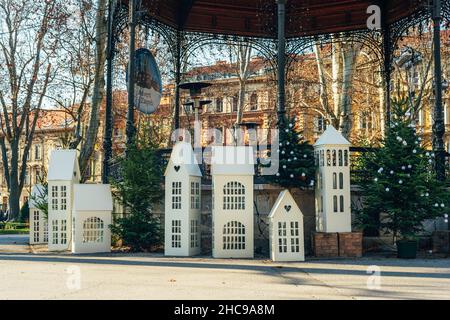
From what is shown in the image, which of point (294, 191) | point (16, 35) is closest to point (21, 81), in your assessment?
point (16, 35)

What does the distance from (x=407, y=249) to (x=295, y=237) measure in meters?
2.39

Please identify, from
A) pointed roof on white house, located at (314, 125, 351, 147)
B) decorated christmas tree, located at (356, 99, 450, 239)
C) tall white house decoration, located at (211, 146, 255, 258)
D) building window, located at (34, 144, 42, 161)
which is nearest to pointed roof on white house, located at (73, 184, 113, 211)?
tall white house decoration, located at (211, 146, 255, 258)

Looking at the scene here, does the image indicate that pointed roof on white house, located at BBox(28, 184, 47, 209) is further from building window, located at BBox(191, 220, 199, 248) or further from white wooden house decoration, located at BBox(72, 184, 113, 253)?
building window, located at BBox(191, 220, 199, 248)

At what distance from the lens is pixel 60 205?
14.6 metres

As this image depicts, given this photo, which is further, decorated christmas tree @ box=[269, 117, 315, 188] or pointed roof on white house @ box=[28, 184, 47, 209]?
pointed roof on white house @ box=[28, 184, 47, 209]

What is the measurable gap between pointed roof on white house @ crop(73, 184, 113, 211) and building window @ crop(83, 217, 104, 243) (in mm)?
283

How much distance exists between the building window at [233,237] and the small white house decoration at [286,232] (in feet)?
2.22

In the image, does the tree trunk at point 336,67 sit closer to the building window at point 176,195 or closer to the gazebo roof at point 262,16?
the gazebo roof at point 262,16

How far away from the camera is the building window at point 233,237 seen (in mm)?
12867

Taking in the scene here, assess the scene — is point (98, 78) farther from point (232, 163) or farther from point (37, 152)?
point (37, 152)

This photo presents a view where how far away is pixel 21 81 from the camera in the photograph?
32.5m

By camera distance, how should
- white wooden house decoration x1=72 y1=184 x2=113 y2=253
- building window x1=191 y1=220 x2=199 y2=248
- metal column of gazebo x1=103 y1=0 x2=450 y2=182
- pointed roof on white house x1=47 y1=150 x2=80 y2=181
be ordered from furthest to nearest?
metal column of gazebo x1=103 y1=0 x2=450 y2=182 < pointed roof on white house x1=47 y1=150 x2=80 y2=181 < white wooden house decoration x1=72 y1=184 x2=113 y2=253 < building window x1=191 y1=220 x2=199 y2=248

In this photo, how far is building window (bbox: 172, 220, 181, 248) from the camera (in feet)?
43.2
